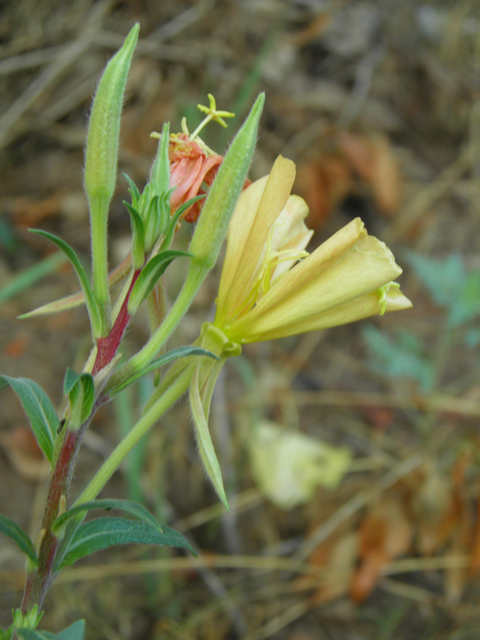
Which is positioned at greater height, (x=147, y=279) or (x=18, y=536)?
(x=147, y=279)

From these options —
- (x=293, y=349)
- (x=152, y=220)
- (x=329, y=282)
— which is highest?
(x=152, y=220)

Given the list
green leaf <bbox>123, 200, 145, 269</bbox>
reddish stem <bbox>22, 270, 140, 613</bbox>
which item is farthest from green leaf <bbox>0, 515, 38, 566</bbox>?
green leaf <bbox>123, 200, 145, 269</bbox>

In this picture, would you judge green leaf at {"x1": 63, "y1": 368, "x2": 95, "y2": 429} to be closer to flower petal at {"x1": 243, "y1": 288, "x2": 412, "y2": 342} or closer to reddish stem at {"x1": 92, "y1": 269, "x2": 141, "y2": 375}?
reddish stem at {"x1": 92, "y1": 269, "x2": 141, "y2": 375}

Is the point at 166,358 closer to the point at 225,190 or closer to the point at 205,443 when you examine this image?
the point at 205,443

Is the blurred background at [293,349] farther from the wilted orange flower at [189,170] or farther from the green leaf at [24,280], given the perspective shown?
the wilted orange flower at [189,170]

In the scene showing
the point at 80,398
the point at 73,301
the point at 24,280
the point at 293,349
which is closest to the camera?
the point at 80,398

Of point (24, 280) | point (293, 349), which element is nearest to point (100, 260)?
point (24, 280)

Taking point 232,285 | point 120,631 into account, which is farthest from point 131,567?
point 232,285
